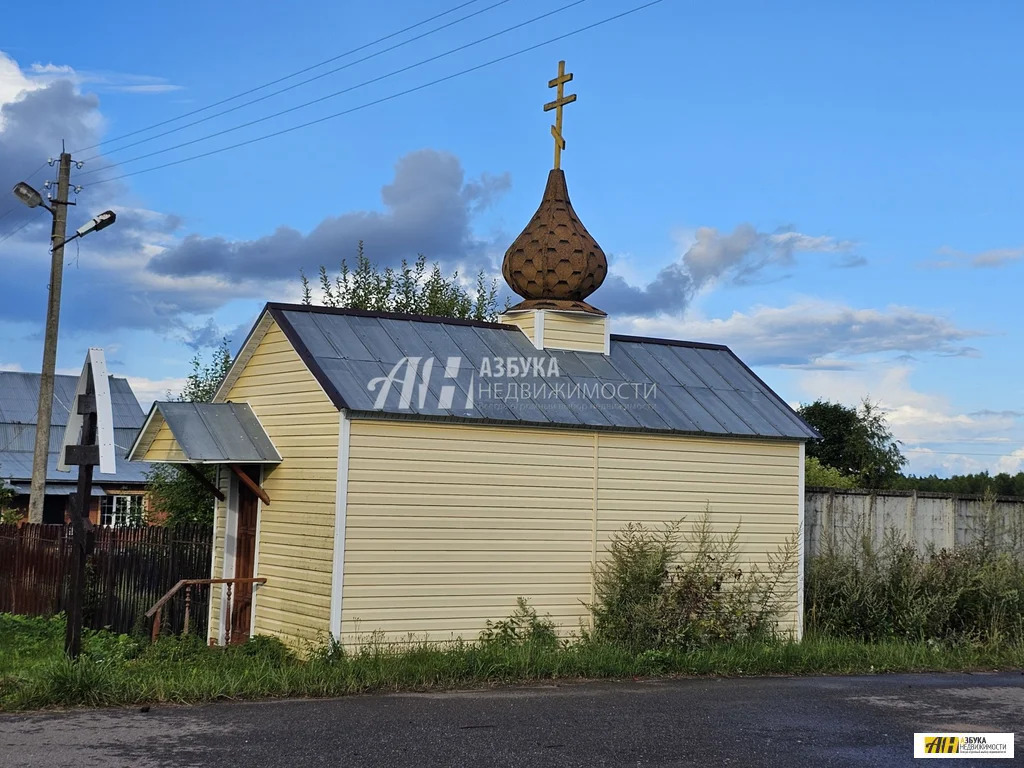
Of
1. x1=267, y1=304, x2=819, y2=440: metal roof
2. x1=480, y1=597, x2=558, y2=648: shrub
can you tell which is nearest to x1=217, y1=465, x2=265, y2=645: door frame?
x1=267, y1=304, x2=819, y2=440: metal roof

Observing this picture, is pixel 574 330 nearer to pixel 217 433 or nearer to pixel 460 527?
pixel 460 527

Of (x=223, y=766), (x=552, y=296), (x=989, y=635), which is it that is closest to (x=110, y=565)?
(x=552, y=296)

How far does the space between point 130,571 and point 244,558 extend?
265 cm

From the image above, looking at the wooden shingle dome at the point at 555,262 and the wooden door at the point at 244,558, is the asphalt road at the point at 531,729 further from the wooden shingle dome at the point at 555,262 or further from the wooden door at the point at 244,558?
the wooden shingle dome at the point at 555,262

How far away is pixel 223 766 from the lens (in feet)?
25.9

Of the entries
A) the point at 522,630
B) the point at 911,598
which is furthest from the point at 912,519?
the point at 522,630

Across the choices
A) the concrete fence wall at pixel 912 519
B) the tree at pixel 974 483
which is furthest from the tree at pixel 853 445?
the concrete fence wall at pixel 912 519

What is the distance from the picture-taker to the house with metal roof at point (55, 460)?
30203 millimetres

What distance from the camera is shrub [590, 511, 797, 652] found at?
13.4 m

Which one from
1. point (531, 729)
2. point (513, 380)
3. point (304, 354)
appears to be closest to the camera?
point (531, 729)

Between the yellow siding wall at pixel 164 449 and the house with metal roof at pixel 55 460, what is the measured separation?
49.6ft

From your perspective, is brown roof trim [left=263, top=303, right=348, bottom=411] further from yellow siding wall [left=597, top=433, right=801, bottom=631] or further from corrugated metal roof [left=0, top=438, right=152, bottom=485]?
corrugated metal roof [left=0, top=438, right=152, bottom=485]

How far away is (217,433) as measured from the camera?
13703mm

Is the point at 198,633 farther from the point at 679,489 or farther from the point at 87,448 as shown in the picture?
the point at 679,489
